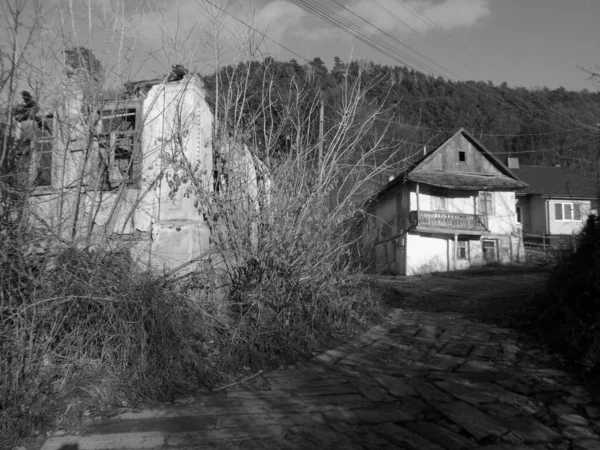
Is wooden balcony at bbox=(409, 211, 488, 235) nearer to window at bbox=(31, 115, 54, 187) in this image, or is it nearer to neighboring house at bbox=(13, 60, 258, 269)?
neighboring house at bbox=(13, 60, 258, 269)

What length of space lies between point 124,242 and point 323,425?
316cm

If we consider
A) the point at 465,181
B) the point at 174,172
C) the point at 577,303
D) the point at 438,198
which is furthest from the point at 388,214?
the point at 174,172

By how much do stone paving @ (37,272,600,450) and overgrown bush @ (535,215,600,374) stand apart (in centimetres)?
42

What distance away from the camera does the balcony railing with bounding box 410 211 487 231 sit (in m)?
27.0

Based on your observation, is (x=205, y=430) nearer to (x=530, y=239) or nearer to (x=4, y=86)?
(x=4, y=86)

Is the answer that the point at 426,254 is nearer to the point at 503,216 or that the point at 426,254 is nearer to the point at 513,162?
the point at 503,216

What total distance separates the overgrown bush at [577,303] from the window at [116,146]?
244 inches

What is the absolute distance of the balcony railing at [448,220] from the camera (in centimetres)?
2703

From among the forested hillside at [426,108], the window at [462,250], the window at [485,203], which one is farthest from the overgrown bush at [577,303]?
the window at [485,203]

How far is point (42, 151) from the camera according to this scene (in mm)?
6789

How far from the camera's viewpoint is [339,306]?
8.57m

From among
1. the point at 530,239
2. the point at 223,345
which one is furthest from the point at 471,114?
the point at 223,345

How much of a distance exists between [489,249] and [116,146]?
2618 cm

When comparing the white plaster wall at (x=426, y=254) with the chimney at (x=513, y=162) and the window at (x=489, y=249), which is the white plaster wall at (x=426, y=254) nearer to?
the window at (x=489, y=249)
